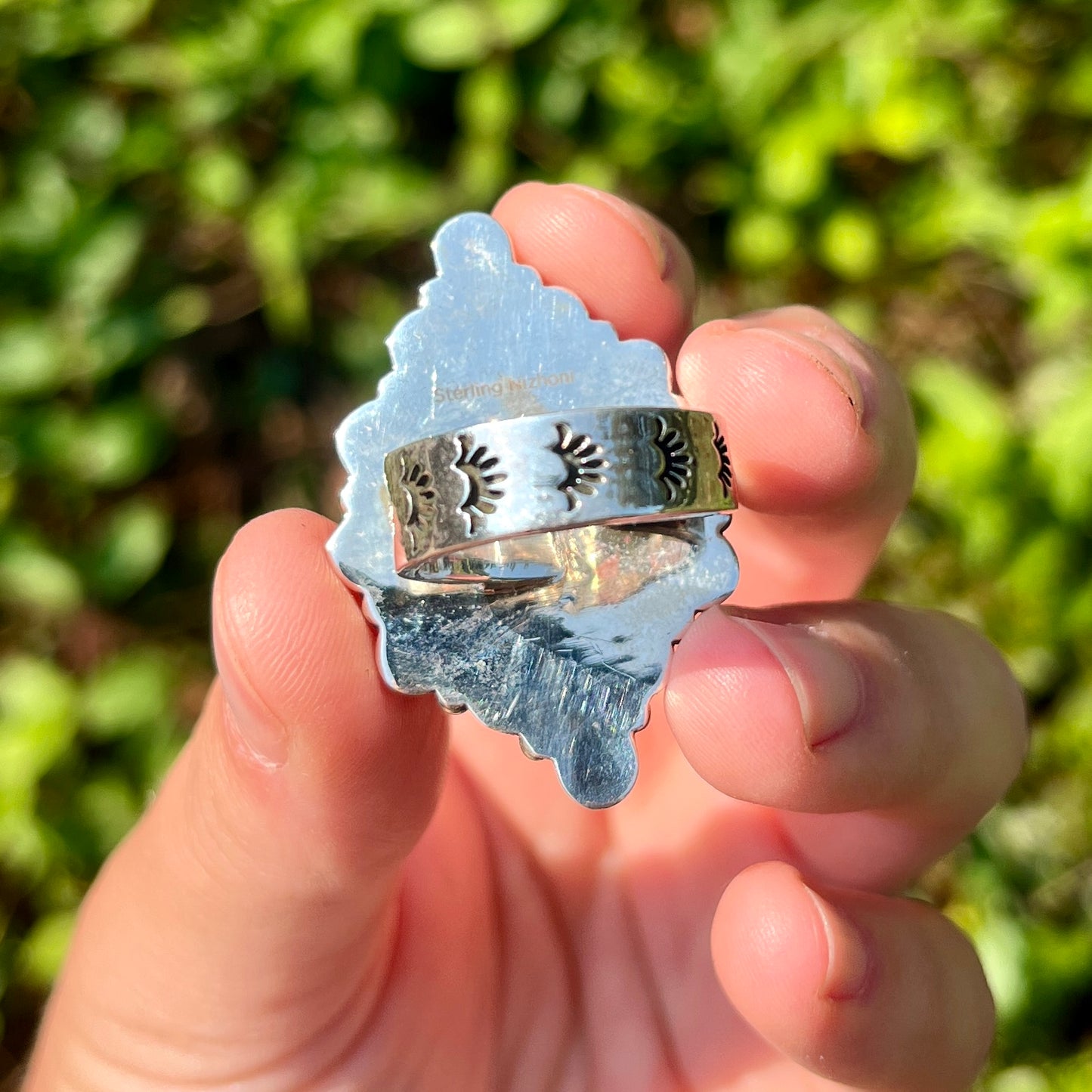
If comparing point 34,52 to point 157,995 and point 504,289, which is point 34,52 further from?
point 157,995

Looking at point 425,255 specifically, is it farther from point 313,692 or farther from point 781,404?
point 313,692

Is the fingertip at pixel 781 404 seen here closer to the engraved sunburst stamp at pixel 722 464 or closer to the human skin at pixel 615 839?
the human skin at pixel 615 839

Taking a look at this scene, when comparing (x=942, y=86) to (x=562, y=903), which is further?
(x=942, y=86)

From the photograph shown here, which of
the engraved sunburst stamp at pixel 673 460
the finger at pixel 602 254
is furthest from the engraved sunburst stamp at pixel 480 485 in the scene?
the finger at pixel 602 254

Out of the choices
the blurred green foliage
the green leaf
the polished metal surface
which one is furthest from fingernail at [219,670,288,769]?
the green leaf

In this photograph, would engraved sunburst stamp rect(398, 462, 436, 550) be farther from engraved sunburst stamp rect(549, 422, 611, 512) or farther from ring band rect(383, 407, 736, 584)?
engraved sunburst stamp rect(549, 422, 611, 512)

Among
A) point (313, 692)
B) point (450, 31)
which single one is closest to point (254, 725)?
point (313, 692)

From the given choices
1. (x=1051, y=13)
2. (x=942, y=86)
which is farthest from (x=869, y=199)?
(x=1051, y=13)
